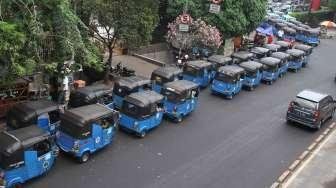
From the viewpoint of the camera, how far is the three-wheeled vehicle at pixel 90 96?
23000 millimetres

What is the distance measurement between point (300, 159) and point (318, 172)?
158 centimetres

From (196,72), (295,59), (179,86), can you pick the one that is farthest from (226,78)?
(295,59)

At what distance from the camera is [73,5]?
83.1ft

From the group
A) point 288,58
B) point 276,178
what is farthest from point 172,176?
point 288,58

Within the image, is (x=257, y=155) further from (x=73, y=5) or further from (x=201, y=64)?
(x=73, y=5)

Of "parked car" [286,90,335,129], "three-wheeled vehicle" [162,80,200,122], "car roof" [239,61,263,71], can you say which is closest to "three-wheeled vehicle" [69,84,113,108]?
"three-wheeled vehicle" [162,80,200,122]

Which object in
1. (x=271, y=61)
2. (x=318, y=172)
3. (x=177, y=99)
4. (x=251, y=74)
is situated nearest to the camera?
(x=318, y=172)

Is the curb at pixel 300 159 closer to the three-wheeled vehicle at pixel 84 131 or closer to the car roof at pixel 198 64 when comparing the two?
the three-wheeled vehicle at pixel 84 131

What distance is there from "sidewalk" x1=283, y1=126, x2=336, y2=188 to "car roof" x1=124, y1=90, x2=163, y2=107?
7.60 m

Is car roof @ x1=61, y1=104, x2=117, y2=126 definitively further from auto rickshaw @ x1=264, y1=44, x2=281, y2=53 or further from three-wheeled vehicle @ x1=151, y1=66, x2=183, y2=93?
auto rickshaw @ x1=264, y1=44, x2=281, y2=53

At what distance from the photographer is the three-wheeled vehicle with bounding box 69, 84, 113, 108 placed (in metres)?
23.0

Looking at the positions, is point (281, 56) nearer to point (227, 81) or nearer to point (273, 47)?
point (273, 47)

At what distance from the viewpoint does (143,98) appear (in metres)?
22.8

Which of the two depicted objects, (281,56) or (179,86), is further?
(281,56)
